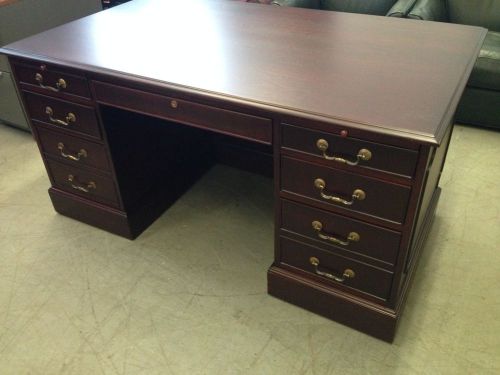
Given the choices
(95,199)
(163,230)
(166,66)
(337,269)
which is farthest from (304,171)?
(95,199)

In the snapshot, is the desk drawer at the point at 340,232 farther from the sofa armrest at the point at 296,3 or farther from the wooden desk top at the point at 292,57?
the sofa armrest at the point at 296,3

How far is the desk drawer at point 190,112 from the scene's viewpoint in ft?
4.06

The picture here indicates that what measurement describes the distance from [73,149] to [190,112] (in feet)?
2.14

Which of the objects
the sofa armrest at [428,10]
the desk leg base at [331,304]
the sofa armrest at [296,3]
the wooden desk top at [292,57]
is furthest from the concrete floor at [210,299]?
the sofa armrest at [296,3]

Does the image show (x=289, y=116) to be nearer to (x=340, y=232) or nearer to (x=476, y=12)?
(x=340, y=232)

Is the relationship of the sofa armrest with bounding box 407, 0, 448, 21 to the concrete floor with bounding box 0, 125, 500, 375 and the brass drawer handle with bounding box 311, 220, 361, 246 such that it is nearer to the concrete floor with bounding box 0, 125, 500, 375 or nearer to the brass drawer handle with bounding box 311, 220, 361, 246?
the concrete floor with bounding box 0, 125, 500, 375

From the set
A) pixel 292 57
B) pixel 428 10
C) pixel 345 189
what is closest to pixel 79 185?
pixel 292 57

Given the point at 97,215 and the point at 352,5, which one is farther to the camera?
the point at 352,5

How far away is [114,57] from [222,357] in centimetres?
101

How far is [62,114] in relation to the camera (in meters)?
1.64

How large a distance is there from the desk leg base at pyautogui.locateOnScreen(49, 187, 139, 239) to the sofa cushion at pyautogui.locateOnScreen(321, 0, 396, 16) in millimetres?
1972

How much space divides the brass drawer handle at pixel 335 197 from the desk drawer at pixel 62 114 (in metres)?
0.83

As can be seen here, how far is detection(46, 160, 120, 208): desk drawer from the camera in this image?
1.75 meters

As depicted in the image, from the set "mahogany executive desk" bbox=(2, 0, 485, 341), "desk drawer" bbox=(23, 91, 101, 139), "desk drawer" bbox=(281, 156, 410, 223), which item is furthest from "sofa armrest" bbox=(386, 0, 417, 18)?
"desk drawer" bbox=(23, 91, 101, 139)
